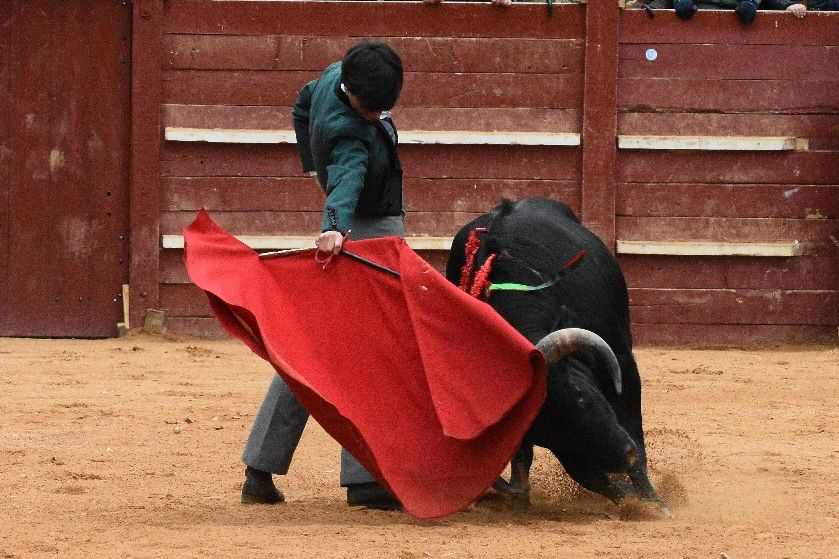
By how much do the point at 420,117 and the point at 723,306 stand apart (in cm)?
225

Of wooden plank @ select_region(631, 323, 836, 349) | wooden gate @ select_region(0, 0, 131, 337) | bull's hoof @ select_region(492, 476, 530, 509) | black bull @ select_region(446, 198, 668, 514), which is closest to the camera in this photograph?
black bull @ select_region(446, 198, 668, 514)

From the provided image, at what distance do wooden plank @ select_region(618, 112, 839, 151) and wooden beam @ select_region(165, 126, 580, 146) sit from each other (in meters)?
0.44

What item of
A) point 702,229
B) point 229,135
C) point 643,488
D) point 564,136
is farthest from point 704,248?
point 643,488

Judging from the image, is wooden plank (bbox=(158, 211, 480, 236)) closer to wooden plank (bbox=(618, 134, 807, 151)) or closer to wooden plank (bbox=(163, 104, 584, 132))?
wooden plank (bbox=(163, 104, 584, 132))

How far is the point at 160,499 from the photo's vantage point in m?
4.43

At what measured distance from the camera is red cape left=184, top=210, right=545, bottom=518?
3.88 meters

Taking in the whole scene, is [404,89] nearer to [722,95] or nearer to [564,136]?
[564,136]

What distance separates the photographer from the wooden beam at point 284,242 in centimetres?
914

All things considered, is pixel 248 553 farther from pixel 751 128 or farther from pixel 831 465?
pixel 751 128

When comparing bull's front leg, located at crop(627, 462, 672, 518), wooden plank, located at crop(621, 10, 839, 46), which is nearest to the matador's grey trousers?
bull's front leg, located at crop(627, 462, 672, 518)

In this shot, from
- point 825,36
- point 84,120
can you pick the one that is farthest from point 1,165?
point 825,36

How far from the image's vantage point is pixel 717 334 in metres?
9.36

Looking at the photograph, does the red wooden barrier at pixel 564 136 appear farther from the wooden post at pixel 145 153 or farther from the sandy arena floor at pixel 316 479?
the sandy arena floor at pixel 316 479

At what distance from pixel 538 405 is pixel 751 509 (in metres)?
0.92
